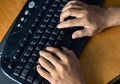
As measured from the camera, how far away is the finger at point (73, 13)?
785mm

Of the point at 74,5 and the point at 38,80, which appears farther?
the point at 74,5

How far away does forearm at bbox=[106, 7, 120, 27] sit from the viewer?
2.58 ft

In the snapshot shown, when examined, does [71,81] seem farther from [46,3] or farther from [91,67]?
[46,3]

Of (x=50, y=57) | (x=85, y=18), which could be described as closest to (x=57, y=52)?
(x=50, y=57)

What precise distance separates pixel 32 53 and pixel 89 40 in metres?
0.16

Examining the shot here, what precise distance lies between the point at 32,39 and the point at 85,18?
16 cm

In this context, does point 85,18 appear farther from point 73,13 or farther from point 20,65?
point 20,65

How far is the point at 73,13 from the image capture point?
80cm

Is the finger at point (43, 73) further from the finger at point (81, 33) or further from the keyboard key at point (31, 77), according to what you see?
the finger at point (81, 33)

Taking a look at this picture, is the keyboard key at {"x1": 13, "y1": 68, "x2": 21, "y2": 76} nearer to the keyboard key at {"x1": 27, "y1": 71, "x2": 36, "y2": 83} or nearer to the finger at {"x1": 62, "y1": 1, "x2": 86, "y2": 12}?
the keyboard key at {"x1": 27, "y1": 71, "x2": 36, "y2": 83}

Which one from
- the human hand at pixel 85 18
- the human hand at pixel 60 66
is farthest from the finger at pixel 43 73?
the human hand at pixel 85 18

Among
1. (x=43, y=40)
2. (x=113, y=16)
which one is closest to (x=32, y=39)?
(x=43, y=40)

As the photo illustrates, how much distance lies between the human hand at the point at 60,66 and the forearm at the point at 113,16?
146 mm

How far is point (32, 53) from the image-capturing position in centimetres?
75
